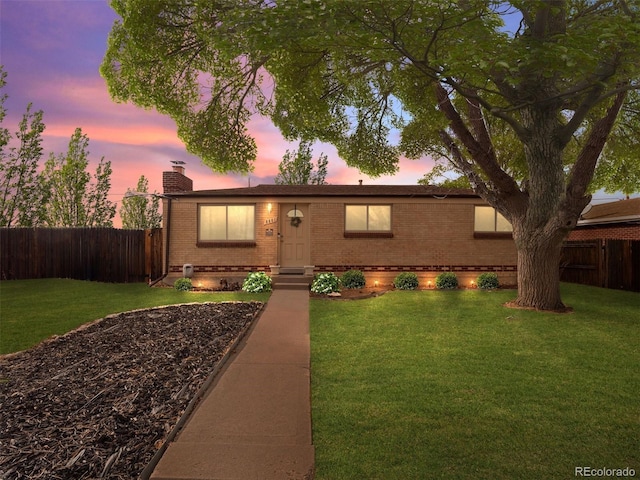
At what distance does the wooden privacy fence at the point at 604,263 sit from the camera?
13.8 meters

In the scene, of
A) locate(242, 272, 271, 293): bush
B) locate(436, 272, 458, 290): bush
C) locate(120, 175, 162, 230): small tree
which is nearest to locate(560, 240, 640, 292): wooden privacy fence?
locate(436, 272, 458, 290): bush

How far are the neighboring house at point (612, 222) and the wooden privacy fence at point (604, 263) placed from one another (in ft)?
4.91

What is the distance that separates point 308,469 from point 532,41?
7308 millimetres

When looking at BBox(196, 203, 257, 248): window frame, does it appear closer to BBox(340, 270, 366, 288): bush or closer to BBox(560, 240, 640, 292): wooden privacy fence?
BBox(340, 270, 366, 288): bush

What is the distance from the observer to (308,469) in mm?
3145

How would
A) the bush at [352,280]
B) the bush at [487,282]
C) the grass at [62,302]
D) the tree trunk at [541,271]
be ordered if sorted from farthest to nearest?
1. the bush at [352,280]
2. the bush at [487,282]
3. the tree trunk at [541,271]
4. the grass at [62,302]

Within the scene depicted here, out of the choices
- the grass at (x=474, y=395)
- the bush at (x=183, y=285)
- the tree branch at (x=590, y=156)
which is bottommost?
the grass at (x=474, y=395)

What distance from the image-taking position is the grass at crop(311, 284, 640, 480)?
10.8 feet

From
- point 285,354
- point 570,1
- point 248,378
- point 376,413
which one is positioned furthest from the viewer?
point 570,1

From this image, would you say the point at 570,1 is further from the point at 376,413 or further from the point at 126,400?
the point at 126,400

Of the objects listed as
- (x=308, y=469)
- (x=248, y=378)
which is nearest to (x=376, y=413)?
(x=308, y=469)

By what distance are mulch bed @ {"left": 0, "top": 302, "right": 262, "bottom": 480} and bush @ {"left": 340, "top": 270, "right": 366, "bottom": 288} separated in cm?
600

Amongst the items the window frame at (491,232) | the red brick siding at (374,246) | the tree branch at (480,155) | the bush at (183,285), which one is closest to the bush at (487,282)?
the red brick siding at (374,246)

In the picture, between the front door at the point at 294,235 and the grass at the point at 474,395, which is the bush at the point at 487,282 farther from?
the front door at the point at 294,235
